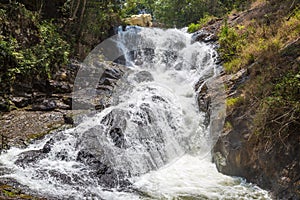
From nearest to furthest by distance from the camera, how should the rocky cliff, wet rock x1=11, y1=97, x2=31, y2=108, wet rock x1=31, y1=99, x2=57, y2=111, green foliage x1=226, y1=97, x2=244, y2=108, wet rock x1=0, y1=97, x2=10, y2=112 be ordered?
the rocky cliff → green foliage x1=226, y1=97, x2=244, y2=108 → wet rock x1=0, y1=97, x2=10, y2=112 → wet rock x1=11, y1=97, x2=31, y2=108 → wet rock x1=31, y1=99, x2=57, y2=111

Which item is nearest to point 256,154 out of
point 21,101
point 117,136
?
point 117,136

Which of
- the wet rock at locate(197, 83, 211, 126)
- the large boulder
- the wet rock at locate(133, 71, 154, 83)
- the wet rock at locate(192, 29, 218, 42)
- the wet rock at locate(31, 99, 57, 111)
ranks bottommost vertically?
the wet rock at locate(31, 99, 57, 111)

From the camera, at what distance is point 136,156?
634 cm

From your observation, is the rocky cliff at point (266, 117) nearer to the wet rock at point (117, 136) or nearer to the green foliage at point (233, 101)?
the green foliage at point (233, 101)

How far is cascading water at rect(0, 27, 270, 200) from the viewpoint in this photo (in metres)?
4.95

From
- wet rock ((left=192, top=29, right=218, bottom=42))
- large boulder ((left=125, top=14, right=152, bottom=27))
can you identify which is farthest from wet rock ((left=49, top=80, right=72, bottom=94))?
large boulder ((left=125, top=14, right=152, bottom=27))

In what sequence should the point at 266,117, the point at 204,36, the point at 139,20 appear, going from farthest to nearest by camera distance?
1. the point at 139,20
2. the point at 204,36
3. the point at 266,117

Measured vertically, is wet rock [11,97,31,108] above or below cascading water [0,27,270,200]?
above

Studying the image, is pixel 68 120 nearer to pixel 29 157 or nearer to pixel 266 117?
pixel 29 157

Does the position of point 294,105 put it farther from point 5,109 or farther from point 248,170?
point 5,109

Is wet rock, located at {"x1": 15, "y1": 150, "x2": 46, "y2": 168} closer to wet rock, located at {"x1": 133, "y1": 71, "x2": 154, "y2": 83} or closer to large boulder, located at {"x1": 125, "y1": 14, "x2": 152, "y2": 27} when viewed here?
wet rock, located at {"x1": 133, "y1": 71, "x2": 154, "y2": 83}

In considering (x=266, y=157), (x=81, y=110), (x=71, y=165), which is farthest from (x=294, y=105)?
(x=81, y=110)

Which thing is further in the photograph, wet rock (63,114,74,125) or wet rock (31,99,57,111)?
wet rock (31,99,57,111)

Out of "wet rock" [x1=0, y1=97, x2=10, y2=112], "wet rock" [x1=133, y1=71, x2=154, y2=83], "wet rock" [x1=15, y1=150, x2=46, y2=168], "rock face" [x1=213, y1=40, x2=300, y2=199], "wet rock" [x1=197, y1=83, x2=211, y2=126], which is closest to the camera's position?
"rock face" [x1=213, y1=40, x2=300, y2=199]
